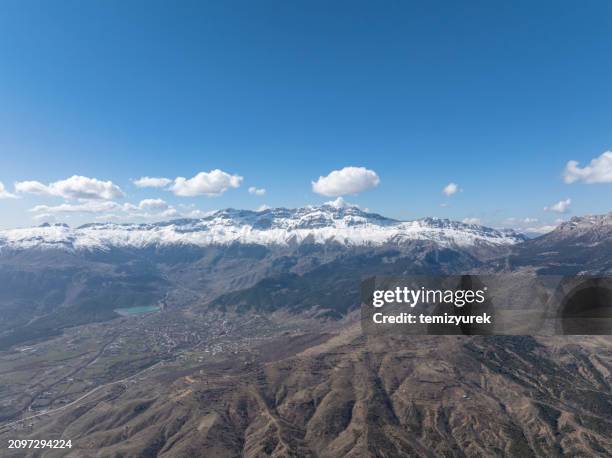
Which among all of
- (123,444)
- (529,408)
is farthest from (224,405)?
(529,408)

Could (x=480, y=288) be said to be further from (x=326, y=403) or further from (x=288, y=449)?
(x=326, y=403)

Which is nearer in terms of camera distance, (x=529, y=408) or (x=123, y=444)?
(x=123, y=444)

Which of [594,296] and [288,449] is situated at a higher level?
[594,296]

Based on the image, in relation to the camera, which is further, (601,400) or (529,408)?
(601,400)

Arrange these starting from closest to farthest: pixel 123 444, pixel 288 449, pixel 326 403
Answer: pixel 288 449
pixel 123 444
pixel 326 403

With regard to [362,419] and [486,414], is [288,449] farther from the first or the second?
[486,414]

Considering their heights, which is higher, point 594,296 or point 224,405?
point 594,296

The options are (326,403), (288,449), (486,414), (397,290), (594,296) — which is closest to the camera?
(397,290)

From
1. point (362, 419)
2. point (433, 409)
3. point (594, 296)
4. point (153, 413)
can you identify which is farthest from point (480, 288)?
point (153, 413)

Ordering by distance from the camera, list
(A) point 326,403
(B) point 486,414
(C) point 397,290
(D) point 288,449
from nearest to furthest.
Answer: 1. (C) point 397,290
2. (D) point 288,449
3. (B) point 486,414
4. (A) point 326,403
